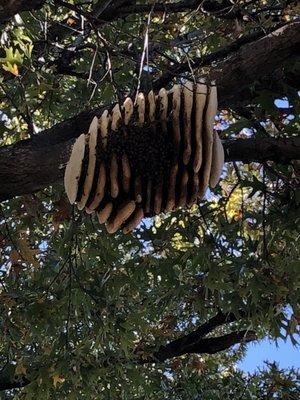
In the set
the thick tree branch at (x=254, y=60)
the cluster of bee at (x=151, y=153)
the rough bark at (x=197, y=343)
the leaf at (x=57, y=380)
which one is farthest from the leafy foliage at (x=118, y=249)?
the cluster of bee at (x=151, y=153)

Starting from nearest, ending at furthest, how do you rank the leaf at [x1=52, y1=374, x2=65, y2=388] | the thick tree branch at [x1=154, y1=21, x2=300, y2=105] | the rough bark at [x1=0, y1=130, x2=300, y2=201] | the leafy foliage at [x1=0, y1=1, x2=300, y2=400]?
the rough bark at [x1=0, y1=130, x2=300, y2=201], the thick tree branch at [x1=154, y1=21, x2=300, y2=105], the leafy foliage at [x1=0, y1=1, x2=300, y2=400], the leaf at [x1=52, y1=374, x2=65, y2=388]

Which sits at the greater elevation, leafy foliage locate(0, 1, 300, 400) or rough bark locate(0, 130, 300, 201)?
leafy foliage locate(0, 1, 300, 400)

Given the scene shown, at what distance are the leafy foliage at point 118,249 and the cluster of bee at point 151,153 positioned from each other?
1347 mm

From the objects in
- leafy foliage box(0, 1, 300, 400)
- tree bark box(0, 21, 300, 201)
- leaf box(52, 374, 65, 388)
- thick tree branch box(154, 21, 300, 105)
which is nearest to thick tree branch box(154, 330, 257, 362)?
leafy foliage box(0, 1, 300, 400)

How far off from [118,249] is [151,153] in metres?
2.57

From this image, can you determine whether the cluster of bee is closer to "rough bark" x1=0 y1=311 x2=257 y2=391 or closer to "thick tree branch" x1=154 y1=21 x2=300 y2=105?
"thick tree branch" x1=154 y1=21 x2=300 y2=105

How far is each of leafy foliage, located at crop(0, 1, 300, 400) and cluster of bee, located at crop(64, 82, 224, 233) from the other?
1347 mm

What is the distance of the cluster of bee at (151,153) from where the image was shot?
1.53 metres

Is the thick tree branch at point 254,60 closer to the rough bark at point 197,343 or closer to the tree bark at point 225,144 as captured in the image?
the tree bark at point 225,144

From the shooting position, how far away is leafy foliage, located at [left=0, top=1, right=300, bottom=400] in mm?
3373

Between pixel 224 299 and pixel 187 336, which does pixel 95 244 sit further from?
pixel 187 336

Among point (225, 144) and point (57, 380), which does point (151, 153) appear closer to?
point (225, 144)

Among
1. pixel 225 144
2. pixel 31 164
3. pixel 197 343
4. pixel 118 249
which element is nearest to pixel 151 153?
pixel 31 164

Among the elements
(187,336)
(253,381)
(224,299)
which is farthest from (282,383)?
(224,299)
